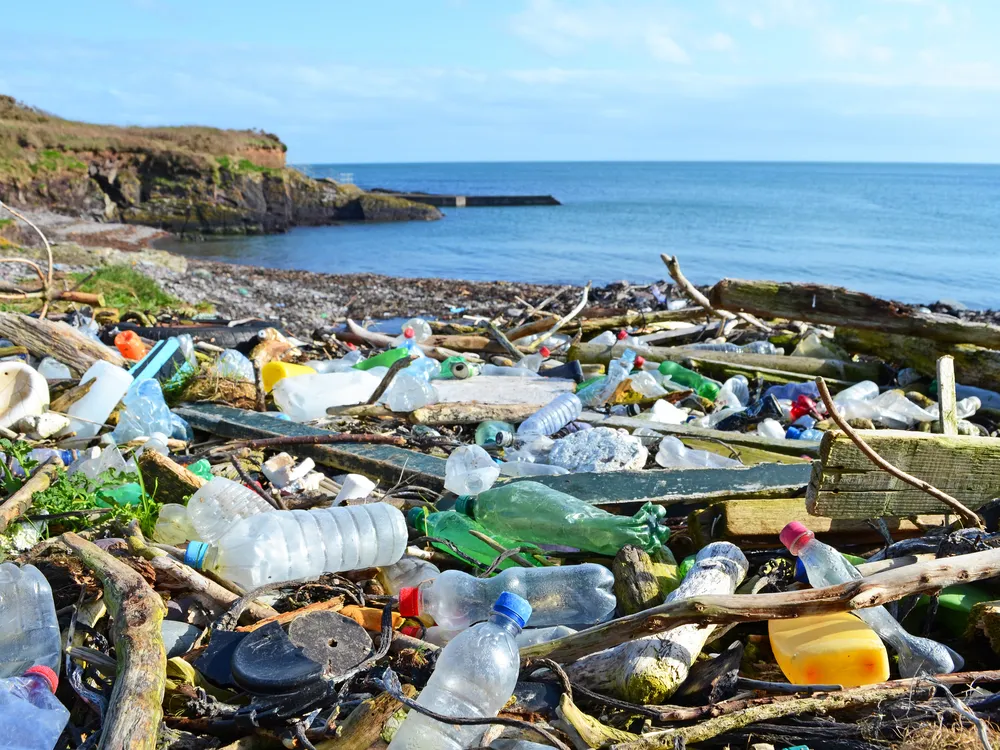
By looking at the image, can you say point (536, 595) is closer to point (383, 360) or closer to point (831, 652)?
point (831, 652)

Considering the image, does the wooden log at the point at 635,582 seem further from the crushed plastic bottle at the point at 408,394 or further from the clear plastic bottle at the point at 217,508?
the crushed plastic bottle at the point at 408,394

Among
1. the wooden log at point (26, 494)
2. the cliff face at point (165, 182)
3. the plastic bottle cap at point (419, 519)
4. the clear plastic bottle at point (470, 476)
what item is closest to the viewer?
the wooden log at point (26, 494)

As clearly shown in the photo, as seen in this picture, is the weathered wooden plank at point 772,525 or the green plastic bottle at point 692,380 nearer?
the weathered wooden plank at point 772,525

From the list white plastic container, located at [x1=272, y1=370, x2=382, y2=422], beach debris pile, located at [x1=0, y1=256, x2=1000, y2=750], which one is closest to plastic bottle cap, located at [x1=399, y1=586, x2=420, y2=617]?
beach debris pile, located at [x1=0, y1=256, x2=1000, y2=750]

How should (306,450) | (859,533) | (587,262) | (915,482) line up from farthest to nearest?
1. (587,262)
2. (306,450)
3. (859,533)
4. (915,482)

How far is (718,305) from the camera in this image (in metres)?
4.62

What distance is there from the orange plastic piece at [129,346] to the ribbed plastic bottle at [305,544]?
2924mm

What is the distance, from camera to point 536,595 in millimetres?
→ 2113

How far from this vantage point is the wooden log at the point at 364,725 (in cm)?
152

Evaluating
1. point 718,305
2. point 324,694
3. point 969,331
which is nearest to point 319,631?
point 324,694

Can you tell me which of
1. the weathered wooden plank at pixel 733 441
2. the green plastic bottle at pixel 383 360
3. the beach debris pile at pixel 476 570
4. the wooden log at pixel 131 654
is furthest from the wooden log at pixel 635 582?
the green plastic bottle at pixel 383 360

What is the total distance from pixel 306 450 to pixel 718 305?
2.68 metres

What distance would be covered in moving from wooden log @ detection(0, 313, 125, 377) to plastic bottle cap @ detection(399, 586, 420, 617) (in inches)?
117

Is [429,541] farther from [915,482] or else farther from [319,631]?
[915,482]
